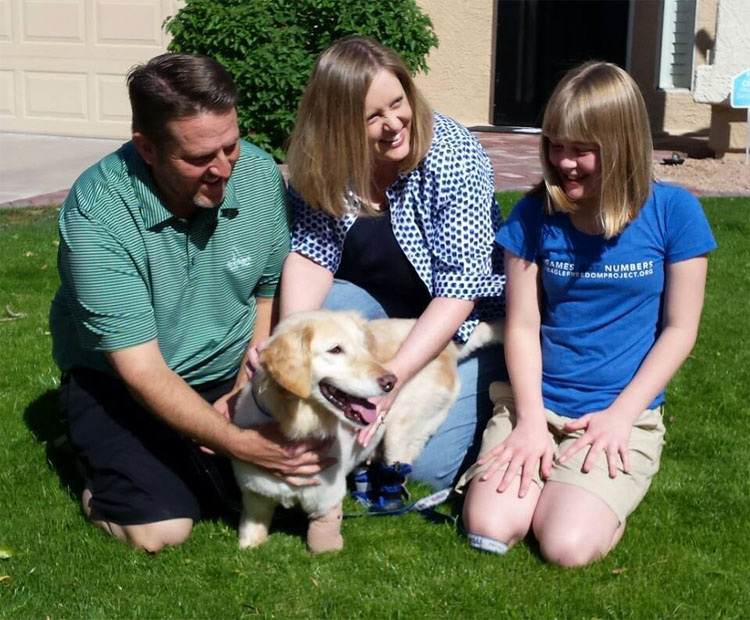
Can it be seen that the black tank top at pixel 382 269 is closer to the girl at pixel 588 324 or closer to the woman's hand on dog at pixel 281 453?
the girl at pixel 588 324

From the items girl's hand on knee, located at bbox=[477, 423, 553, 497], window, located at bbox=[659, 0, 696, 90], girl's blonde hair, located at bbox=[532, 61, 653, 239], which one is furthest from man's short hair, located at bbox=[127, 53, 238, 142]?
window, located at bbox=[659, 0, 696, 90]

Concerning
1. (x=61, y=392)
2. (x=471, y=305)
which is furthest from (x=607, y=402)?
(x=61, y=392)

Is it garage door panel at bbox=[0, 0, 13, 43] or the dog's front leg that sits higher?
garage door panel at bbox=[0, 0, 13, 43]

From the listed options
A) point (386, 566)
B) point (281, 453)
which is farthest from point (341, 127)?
point (386, 566)

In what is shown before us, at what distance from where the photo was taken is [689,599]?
3092 mm

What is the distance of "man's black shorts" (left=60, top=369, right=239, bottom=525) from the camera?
11.6 ft

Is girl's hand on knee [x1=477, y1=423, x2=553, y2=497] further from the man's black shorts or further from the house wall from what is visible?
the house wall

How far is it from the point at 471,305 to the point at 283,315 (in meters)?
0.72

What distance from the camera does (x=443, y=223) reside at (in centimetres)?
384

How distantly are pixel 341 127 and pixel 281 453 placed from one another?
1.22 m

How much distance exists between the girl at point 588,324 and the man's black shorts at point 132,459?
99 centimetres

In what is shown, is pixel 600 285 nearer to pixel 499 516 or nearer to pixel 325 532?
pixel 499 516

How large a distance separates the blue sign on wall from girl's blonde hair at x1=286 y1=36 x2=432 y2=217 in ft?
24.8

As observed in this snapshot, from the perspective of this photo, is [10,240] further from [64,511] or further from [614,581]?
[614,581]
